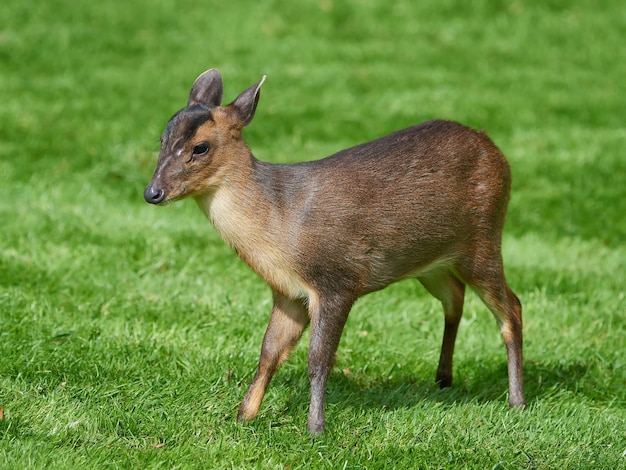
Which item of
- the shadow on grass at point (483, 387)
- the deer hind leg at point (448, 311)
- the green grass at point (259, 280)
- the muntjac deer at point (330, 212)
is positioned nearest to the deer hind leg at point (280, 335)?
the muntjac deer at point (330, 212)

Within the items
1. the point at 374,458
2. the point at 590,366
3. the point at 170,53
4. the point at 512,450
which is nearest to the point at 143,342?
the point at 374,458

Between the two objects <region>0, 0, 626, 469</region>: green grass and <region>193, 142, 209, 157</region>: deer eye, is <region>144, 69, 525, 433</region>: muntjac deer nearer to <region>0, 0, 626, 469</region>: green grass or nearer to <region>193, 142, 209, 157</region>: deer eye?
<region>193, 142, 209, 157</region>: deer eye

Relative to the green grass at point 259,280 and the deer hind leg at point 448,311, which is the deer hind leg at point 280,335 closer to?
the green grass at point 259,280

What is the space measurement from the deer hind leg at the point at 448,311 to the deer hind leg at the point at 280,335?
0.93 meters

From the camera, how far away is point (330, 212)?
192 inches

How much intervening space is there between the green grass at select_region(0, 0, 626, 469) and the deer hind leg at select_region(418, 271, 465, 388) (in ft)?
0.50

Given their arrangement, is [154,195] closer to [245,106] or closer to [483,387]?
[245,106]

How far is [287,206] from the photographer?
483 cm

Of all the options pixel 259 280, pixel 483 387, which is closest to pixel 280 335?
pixel 483 387

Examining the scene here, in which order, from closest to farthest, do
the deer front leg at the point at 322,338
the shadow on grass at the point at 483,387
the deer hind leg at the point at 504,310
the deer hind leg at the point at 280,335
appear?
1. the deer front leg at the point at 322,338
2. the deer hind leg at the point at 280,335
3. the shadow on grass at the point at 483,387
4. the deer hind leg at the point at 504,310

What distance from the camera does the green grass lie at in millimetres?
4707

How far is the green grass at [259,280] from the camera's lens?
4707 mm

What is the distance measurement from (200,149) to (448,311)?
5.98 ft

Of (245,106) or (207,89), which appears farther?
(207,89)
